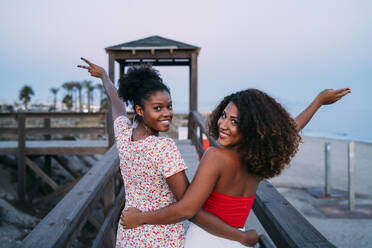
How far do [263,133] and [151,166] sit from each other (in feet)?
1.61

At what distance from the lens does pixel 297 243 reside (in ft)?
3.41

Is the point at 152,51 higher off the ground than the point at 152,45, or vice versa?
the point at 152,45

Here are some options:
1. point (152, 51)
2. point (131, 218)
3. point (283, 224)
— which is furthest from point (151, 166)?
point (152, 51)

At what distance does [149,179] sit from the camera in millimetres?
1234

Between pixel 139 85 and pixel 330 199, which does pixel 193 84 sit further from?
pixel 139 85

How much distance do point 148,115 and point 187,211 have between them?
19.4 inches

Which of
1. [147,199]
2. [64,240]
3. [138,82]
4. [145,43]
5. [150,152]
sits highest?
[145,43]

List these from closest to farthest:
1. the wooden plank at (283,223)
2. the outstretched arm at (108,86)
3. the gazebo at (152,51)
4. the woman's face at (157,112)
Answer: the wooden plank at (283,223), the woman's face at (157,112), the outstretched arm at (108,86), the gazebo at (152,51)

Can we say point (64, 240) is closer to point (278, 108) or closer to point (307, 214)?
point (278, 108)

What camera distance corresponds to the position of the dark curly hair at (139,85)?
1388 mm

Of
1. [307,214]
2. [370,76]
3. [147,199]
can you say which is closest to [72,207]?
[147,199]

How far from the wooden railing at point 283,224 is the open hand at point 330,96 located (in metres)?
0.62

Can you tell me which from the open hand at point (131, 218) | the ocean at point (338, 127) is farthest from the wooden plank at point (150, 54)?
the open hand at point (131, 218)

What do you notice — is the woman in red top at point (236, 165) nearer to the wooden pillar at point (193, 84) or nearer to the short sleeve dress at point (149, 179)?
the short sleeve dress at point (149, 179)
